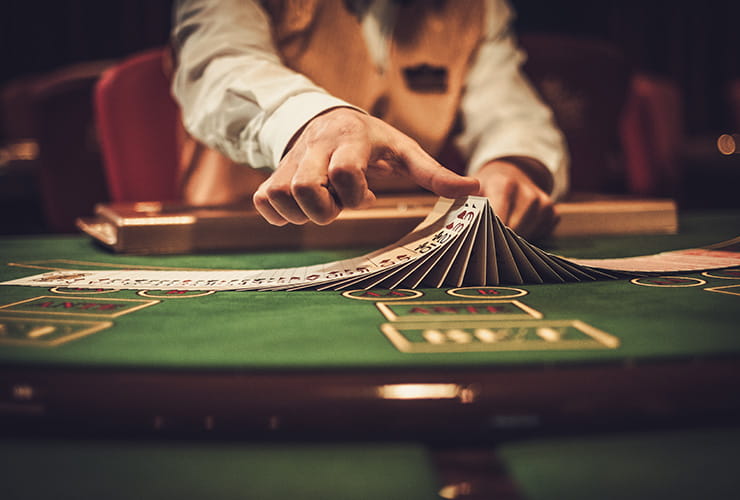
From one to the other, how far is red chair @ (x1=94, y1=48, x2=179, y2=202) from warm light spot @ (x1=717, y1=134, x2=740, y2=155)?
8.83ft

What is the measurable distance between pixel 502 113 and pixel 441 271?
102 centimetres

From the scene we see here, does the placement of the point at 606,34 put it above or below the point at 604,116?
above

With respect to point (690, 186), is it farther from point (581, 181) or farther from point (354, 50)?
point (354, 50)

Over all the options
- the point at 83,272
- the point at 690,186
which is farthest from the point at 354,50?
the point at 690,186

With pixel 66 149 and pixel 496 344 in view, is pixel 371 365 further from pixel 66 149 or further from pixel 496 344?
pixel 66 149

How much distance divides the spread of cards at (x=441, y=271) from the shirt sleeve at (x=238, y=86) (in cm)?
26

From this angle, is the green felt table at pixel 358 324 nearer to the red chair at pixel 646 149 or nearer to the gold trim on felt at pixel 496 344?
the gold trim on felt at pixel 496 344

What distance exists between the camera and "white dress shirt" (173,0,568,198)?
1.00 meters

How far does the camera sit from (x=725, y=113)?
4730mm

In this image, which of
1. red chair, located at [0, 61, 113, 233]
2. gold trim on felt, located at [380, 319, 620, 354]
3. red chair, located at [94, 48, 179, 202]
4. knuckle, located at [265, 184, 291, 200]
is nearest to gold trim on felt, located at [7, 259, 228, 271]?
knuckle, located at [265, 184, 291, 200]

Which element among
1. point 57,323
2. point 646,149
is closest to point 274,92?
point 57,323

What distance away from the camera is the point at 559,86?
2.47m

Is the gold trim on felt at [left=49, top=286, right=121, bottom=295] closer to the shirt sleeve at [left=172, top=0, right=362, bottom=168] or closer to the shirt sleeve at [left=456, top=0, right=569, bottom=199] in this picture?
the shirt sleeve at [left=172, top=0, right=362, bottom=168]

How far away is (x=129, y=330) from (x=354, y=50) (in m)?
1.32
